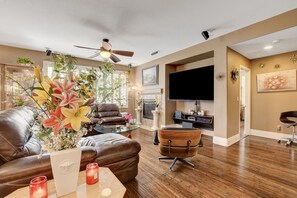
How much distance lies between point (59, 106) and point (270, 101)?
543cm

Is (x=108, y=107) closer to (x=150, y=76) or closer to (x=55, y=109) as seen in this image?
(x=150, y=76)

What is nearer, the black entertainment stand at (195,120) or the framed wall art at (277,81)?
the framed wall art at (277,81)

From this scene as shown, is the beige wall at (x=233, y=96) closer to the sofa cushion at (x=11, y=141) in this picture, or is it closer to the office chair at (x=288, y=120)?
the office chair at (x=288, y=120)

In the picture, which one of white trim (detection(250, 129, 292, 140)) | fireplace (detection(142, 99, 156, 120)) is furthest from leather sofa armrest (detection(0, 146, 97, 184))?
white trim (detection(250, 129, 292, 140))

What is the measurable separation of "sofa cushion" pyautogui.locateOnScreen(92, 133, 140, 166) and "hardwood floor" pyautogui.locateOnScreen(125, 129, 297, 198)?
1.53 feet

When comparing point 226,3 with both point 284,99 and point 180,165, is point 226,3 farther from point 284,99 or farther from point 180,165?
point 284,99

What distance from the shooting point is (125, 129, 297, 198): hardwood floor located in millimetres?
1884

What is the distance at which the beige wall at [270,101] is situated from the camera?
12.9 feet

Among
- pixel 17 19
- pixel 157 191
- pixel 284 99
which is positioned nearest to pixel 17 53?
pixel 17 19

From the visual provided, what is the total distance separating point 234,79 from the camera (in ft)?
12.4

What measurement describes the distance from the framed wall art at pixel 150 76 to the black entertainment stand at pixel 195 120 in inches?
61.9

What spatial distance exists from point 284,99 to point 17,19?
6.74 meters

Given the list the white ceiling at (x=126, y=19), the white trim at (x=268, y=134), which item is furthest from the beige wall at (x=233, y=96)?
the white trim at (x=268, y=134)

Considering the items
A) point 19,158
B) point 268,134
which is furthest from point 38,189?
point 268,134
